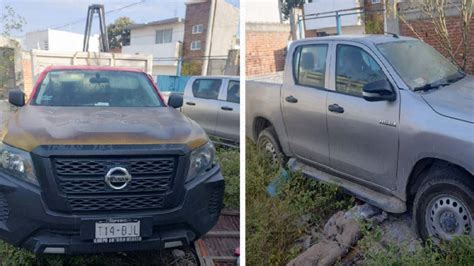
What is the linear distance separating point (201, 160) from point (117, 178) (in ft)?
1.39

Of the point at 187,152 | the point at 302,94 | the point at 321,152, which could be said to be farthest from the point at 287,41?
the point at 187,152

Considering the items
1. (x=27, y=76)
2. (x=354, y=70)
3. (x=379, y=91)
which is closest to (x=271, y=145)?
(x=354, y=70)

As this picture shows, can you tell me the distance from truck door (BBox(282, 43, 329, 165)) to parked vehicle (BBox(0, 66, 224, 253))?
0.45 meters

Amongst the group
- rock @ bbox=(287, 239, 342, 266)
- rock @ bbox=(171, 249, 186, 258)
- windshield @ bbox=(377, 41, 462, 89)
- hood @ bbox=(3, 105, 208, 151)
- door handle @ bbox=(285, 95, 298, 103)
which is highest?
windshield @ bbox=(377, 41, 462, 89)

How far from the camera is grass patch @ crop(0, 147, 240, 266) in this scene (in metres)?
2.16

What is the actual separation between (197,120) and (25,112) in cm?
89

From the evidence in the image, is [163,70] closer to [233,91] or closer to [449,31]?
[233,91]

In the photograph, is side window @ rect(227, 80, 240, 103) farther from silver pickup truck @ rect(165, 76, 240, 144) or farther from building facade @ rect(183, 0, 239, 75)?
building facade @ rect(183, 0, 239, 75)

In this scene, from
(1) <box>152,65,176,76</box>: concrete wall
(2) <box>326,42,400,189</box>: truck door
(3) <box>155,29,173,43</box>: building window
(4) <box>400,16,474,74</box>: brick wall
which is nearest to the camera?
(4) <box>400,16,474,74</box>: brick wall

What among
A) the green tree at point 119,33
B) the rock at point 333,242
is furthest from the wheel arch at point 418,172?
the green tree at point 119,33

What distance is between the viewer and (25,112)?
7.61 ft

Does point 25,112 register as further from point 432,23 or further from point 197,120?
point 432,23

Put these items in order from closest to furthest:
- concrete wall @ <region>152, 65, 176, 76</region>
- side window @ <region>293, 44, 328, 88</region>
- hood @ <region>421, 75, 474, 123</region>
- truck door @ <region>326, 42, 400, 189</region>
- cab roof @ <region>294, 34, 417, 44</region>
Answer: hood @ <region>421, 75, 474, 123</region> < truck door @ <region>326, 42, 400, 189</region> < cab roof @ <region>294, 34, 417, 44</region> < side window @ <region>293, 44, 328, 88</region> < concrete wall @ <region>152, 65, 176, 76</region>

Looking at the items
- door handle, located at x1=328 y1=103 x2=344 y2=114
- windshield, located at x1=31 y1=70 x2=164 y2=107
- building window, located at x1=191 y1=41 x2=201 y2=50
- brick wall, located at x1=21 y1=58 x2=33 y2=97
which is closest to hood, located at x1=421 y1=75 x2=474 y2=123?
door handle, located at x1=328 y1=103 x2=344 y2=114
